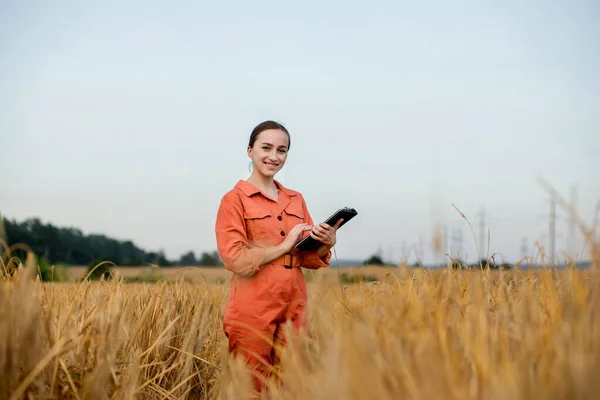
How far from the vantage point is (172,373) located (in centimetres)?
374

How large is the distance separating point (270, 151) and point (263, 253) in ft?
2.03

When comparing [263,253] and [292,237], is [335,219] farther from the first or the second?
[263,253]

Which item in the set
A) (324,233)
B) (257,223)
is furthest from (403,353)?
(257,223)

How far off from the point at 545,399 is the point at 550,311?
1.00 meters

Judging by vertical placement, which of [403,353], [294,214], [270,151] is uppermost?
[270,151]

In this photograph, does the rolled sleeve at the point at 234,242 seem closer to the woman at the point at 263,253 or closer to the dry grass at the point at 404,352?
the woman at the point at 263,253

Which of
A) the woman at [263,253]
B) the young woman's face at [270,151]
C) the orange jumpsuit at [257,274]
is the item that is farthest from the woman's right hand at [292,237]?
the young woman's face at [270,151]

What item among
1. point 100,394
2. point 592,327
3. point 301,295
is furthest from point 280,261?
point 592,327

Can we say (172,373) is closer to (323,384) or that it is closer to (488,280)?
(488,280)

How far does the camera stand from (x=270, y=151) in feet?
11.2

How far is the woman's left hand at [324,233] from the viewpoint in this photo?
314cm

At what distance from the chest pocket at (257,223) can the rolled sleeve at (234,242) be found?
0.04 m

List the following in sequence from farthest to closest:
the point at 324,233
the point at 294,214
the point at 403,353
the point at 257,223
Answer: the point at 294,214 < the point at 257,223 < the point at 324,233 < the point at 403,353

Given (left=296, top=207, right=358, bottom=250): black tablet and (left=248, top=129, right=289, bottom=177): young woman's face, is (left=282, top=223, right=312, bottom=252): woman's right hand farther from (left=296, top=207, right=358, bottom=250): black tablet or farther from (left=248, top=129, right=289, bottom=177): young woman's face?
(left=248, top=129, right=289, bottom=177): young woman's face
